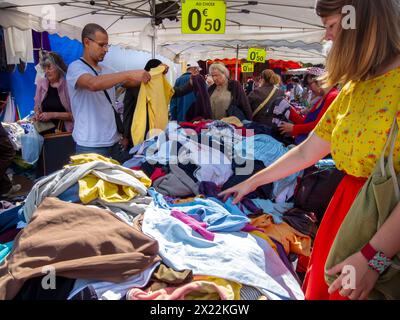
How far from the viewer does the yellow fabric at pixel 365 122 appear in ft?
3.11

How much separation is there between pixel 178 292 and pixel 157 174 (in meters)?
1.20

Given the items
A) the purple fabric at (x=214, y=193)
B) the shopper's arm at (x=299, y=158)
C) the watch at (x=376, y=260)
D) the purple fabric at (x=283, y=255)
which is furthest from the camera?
the purple fabric at (x=214, y=193)

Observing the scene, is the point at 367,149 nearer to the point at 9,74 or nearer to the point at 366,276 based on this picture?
the point at 366,276

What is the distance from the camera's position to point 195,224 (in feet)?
5.28

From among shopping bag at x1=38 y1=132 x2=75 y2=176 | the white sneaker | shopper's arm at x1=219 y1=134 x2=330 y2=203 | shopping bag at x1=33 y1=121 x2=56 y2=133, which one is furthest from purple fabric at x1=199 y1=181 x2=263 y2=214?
the white sneaker

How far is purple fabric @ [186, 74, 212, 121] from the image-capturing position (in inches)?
147

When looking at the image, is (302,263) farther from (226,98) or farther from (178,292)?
(226,98)

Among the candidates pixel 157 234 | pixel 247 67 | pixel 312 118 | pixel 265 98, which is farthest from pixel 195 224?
pixel 247 67

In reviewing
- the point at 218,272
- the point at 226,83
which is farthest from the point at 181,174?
the point at 226,83

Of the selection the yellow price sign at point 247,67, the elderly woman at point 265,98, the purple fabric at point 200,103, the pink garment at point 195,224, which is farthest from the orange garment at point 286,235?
the yellow price sign at point 247,67

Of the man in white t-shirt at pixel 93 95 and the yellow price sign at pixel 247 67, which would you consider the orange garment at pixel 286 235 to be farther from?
the yellow price sign at pixel 247 67

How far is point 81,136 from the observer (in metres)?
2.58

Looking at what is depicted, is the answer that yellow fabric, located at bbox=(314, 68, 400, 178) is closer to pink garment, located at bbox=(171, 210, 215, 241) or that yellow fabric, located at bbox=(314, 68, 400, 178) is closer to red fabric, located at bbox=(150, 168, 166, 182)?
pink garment, located at bbox=(171, 210, 215, 241)

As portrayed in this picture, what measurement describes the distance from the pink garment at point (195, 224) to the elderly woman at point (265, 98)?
8.41ft
